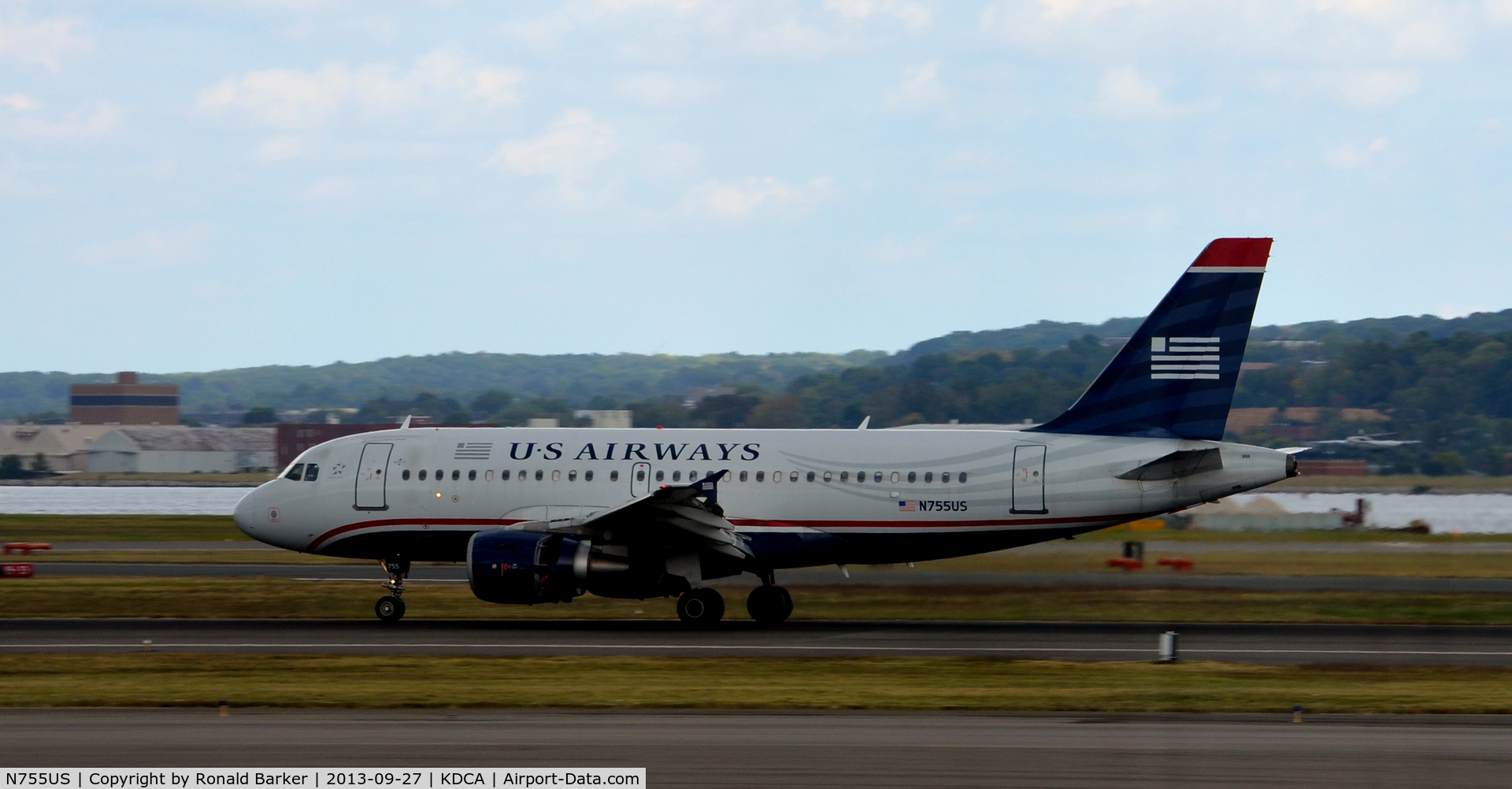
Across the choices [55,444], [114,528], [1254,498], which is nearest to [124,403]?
[55,444]

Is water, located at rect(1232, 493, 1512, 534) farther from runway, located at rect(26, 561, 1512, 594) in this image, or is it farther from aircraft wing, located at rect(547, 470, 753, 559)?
aircraft wing, located at rect(547, 470, 753, 559)

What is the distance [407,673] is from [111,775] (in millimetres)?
7286

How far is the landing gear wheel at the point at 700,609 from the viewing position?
82.9 feet

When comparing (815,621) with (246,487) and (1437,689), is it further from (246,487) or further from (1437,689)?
(246,487)

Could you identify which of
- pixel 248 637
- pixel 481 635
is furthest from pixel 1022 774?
pixel 248 637

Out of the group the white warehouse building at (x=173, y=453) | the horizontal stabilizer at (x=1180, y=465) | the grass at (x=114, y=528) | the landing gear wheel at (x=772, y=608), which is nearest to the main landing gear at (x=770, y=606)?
the landing gear wheel at (x=772, y=608)

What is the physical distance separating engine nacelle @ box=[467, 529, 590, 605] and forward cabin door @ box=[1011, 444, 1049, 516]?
295 inches

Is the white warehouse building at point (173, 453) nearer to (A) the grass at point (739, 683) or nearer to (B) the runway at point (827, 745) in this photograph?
(A) the grass at point (739, 683)

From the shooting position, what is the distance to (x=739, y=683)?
1816cm

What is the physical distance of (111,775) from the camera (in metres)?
12.0

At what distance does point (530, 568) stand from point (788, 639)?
4.39 m

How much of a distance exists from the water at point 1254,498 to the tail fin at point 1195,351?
62.3 feet

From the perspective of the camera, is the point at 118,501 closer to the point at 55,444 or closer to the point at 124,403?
the point at 55,444
